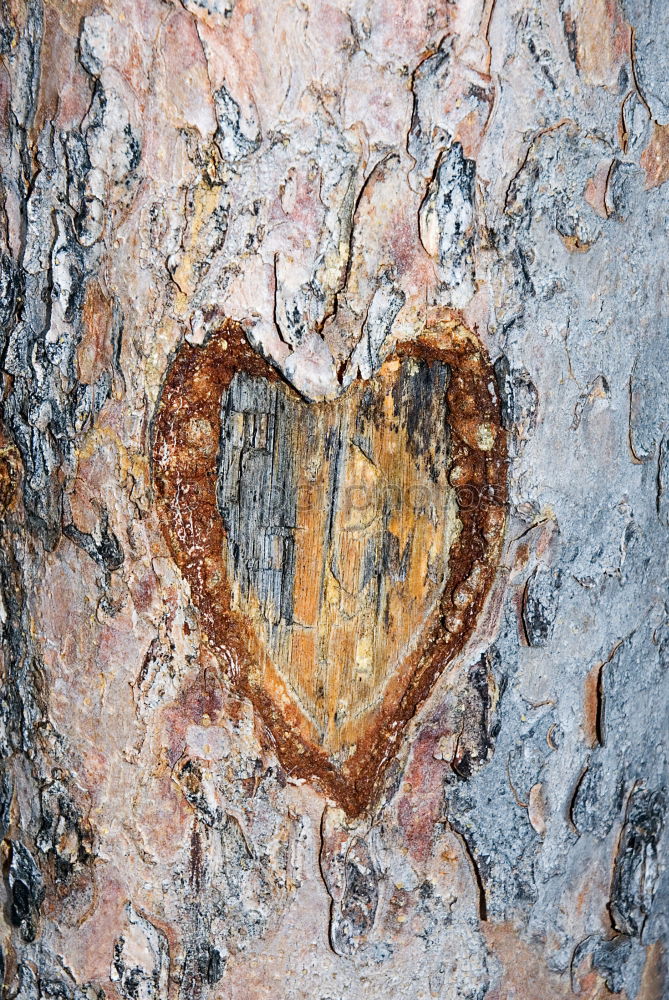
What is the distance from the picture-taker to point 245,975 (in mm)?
1236

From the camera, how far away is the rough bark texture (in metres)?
1.05

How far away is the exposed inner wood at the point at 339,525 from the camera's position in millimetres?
1146

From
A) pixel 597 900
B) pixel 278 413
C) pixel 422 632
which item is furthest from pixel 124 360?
pixel 597 900

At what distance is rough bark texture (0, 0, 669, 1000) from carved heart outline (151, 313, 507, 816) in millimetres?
18

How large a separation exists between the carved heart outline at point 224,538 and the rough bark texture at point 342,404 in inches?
0.7

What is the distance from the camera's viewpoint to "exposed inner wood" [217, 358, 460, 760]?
115cm

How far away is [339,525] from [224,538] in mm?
145

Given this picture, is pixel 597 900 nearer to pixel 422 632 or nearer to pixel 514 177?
pixel 422 632

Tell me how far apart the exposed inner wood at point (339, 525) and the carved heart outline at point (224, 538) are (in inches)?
0.6

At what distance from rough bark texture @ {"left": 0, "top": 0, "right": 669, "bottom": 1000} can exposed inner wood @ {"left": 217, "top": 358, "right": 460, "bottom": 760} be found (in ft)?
0.20

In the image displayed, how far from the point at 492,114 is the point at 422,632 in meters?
0.63

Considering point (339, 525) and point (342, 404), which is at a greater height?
point (342, 404)

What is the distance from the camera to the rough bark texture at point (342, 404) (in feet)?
3.44

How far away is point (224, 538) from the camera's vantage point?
117 cm
